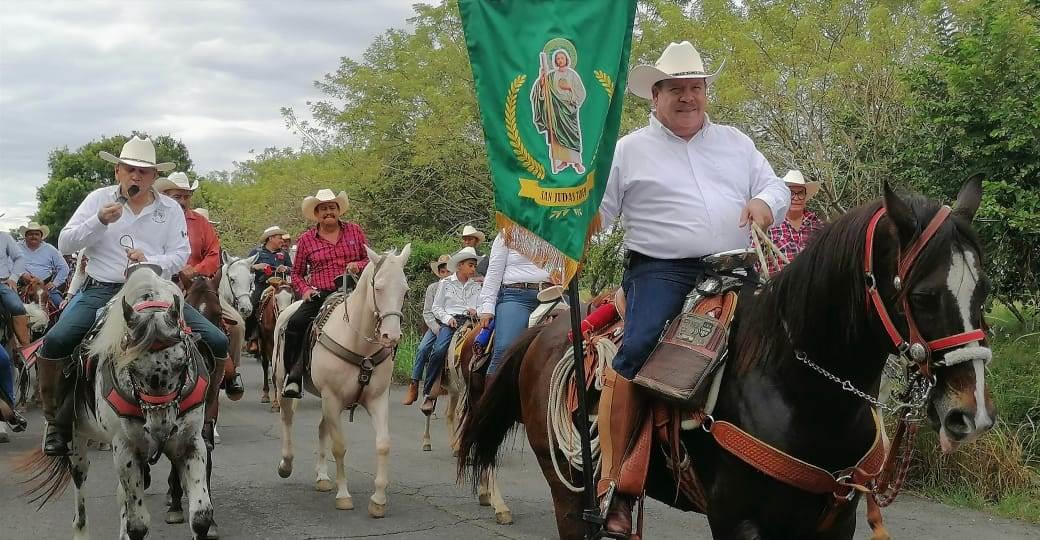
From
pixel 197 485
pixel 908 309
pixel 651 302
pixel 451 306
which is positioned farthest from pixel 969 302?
pixel 451 306

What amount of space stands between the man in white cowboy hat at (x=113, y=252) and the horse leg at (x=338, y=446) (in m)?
1.44

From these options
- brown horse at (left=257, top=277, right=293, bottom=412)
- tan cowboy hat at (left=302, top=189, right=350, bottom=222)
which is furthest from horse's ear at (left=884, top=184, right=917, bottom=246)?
brown horse at (left=257, top=277, right=293, bottom=412)

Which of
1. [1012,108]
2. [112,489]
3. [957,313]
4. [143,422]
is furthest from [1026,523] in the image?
[112,489]

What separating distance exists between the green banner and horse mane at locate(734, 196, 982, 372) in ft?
2.66

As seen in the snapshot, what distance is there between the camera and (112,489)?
7.95 meters

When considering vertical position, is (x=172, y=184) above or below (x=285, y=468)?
above

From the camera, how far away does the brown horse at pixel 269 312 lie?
13.4m

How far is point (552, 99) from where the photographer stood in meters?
3.81

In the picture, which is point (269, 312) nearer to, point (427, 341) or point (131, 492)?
point (427, 341)

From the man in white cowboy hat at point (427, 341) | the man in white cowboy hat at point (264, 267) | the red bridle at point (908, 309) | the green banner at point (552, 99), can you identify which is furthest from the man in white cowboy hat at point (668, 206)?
the man in white cowboy hat at point (264, 267)

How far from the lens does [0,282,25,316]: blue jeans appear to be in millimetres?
9891

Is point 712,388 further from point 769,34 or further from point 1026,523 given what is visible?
point 769,34

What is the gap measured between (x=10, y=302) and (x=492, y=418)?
7079 mm

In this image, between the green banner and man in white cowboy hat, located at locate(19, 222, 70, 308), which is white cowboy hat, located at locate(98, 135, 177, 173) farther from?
man in white cowboy hat, located at locate(19, 222, 70, 308)
